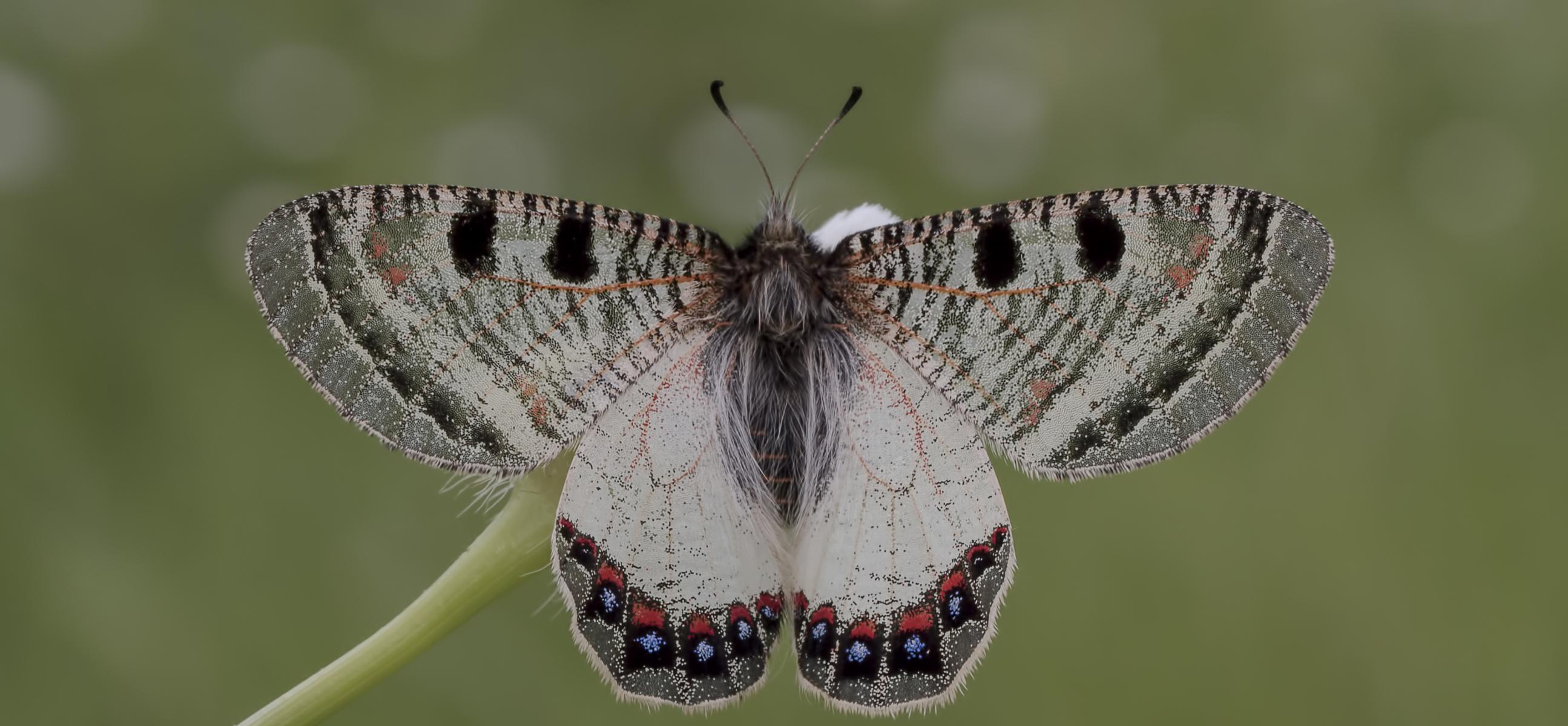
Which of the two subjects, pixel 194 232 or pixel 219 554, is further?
pixel 194 232

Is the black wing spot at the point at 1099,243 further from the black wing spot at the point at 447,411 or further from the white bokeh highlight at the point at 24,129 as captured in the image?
the white bokeh highlight at the point at 24,129

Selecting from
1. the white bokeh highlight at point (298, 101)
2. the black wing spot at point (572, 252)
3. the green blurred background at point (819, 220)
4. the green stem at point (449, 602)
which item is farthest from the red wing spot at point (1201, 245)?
the white bokeh highlight at point (298, 101)

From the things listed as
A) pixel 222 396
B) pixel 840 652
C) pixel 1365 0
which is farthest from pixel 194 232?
pixel 1365 0

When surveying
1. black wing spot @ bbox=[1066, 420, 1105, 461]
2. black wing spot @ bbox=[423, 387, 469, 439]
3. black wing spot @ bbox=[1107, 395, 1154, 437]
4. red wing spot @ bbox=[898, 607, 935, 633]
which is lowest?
red wing spot @ bbox=[898, 607, 935, 633]

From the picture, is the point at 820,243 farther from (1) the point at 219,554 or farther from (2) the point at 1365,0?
(2) the point at 1365,0

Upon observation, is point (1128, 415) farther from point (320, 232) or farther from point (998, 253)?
point (320, 232)

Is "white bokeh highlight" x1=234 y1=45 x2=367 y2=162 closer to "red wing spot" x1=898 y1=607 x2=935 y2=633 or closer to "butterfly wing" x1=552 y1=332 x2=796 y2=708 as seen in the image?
"butterfly wing" x1=552 y1=332 x2=796 y2=708

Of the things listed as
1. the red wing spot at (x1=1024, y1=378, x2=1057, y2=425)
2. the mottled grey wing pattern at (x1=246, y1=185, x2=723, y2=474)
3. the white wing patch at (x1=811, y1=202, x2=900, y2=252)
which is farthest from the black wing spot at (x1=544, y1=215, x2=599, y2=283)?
the red wing spot at (x1=1024, y1=378, x2=1057, y2=425)
